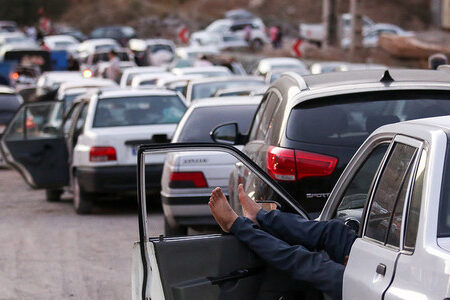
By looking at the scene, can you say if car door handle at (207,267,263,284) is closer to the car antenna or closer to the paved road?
the car antenna

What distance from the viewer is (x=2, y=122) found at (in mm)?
24078

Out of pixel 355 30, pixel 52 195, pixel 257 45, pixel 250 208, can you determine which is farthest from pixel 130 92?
pixel 257 45

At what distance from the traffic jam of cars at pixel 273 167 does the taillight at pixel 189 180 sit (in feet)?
0.03

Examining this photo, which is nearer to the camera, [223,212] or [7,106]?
[223,212]

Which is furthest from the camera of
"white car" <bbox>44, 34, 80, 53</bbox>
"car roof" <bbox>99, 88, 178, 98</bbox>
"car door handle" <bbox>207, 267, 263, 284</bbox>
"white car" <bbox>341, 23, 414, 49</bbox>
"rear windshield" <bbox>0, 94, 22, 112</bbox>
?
"white car" <bbox>44, 34, 80, 53</bbox>

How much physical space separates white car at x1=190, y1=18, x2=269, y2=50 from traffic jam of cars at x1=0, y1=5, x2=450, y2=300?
4842 centimetres

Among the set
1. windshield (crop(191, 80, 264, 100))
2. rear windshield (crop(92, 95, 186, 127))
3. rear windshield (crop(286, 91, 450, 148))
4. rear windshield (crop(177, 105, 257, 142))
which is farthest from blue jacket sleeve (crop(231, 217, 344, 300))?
windshield (crop(191, 80, 264, 100))

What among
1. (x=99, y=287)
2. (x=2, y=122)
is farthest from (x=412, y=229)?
(x=2, y=122)

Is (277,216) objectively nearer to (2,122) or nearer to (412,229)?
(412,229)

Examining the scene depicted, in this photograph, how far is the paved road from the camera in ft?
32.5

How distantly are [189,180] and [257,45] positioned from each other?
5759cm

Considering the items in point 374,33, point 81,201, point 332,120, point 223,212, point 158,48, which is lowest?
point 374,33

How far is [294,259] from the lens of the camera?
5.41 meters

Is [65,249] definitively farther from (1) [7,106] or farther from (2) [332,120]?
(1) [7,106]
